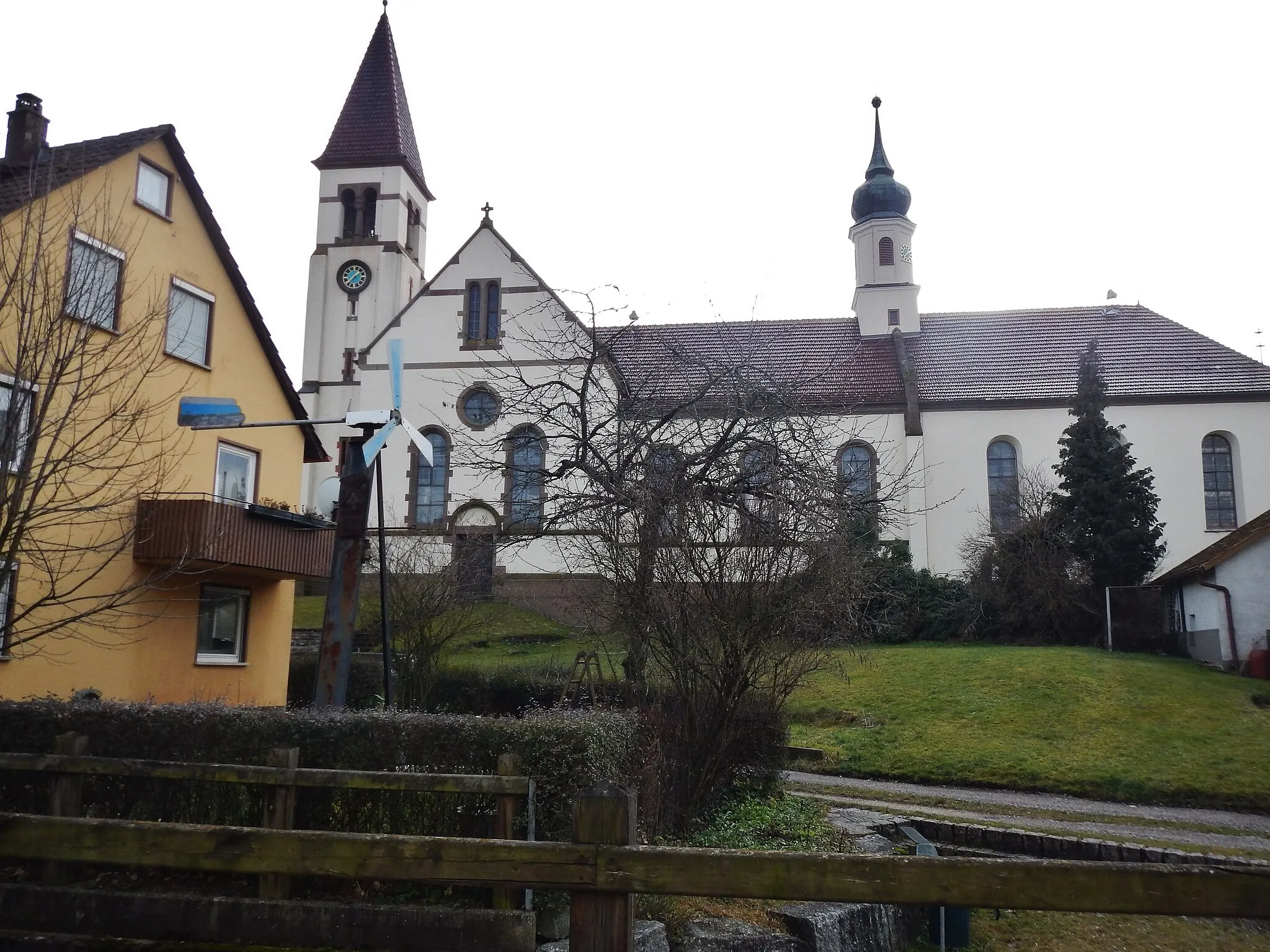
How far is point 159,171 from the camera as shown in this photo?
60.7 feet

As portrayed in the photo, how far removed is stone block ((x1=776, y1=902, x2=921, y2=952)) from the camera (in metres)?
7.41

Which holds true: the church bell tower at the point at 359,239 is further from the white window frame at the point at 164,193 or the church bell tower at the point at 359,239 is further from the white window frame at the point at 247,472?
the white window frame at the point at 164,193

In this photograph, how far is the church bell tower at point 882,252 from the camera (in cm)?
4006

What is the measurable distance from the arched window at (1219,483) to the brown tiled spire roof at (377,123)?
101 feet

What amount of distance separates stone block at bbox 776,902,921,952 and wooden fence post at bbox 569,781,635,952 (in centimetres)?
336

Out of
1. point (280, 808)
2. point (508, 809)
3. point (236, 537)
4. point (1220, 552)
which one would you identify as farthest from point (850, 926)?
point (1220, 552)

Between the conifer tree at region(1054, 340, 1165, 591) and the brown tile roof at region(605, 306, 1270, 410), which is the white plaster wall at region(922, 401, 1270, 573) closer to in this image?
the brown tile roof at region(605, 306, 1270, 410)

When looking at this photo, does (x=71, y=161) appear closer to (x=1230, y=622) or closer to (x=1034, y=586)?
(x=1034, y=586)

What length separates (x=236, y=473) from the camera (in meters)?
20.1

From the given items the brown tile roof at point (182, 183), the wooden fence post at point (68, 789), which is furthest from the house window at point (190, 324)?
the wooden fence post at point (68, 789)

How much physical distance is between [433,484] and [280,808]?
1126 inches

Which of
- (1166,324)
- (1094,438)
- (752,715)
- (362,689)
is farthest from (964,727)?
(1166,324)

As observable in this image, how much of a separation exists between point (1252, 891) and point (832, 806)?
928 centimetres

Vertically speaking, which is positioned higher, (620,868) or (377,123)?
(377,123)
